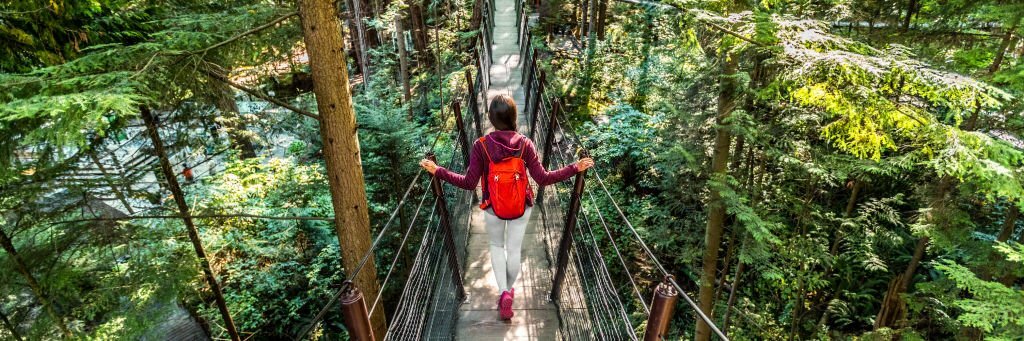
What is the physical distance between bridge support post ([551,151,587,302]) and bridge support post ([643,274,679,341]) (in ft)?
3.31

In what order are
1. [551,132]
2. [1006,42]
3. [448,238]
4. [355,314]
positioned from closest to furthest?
[355,314] → [448,238] → [1006,42] → [551,132]

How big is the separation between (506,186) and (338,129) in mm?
1246

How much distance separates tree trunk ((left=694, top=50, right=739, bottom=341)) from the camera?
445 centimetres

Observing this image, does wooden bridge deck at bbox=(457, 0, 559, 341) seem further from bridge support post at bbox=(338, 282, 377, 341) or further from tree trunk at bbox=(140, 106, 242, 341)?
tree trunk at bbox=(140, 106, 242, 341)

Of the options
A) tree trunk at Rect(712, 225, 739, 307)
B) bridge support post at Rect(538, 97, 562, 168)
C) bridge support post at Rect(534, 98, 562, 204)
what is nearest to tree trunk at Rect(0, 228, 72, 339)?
bridge support post at Rect(534, 98, 562, 204)

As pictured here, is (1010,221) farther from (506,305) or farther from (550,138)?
(506,305)

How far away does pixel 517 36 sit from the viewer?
9.86 meters

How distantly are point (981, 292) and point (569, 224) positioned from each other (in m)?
3.08

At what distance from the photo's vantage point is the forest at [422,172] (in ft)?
8.29

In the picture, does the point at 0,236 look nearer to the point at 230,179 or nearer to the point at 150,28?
the point at 150,28

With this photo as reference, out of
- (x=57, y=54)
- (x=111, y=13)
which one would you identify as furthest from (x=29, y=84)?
(x=111, y=13)

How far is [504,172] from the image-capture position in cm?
210

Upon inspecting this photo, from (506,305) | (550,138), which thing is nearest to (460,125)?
(550,138)

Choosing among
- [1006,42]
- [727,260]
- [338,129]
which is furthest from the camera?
[727,260]
